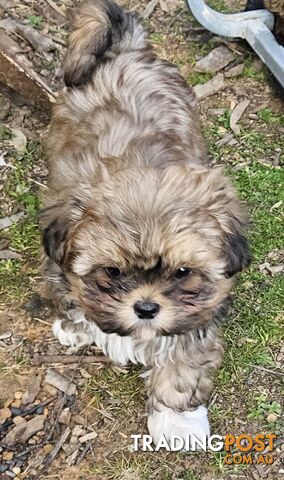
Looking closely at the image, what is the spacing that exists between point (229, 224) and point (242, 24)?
2470mm

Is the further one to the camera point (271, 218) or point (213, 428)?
point (271, 218)

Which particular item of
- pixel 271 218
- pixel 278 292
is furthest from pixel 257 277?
pixel 271 218

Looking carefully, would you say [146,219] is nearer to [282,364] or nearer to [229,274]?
[229,274]

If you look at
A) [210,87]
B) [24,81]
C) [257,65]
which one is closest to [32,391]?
[24,81]

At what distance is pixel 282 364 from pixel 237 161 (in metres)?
1.36

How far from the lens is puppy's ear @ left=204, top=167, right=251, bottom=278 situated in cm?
309

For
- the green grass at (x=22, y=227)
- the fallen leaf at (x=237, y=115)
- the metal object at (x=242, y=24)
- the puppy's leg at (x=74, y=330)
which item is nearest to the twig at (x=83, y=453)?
the puppy's leg at (x=74, y=330)

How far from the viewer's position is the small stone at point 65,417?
12.3 ft

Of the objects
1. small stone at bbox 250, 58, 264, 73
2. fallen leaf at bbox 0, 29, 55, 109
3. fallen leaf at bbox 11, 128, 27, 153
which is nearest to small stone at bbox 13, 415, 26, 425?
fallen leaf at bbox 11, 128, 27, 153

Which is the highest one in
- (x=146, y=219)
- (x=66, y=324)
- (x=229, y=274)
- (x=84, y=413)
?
(x=146, y=219)

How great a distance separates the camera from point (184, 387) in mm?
3547

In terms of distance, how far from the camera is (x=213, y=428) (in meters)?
3.74

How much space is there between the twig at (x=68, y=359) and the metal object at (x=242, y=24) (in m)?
2.20

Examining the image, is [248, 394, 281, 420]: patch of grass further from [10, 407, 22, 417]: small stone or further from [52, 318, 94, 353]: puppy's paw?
[10, 407, 22, 417]: small stone
